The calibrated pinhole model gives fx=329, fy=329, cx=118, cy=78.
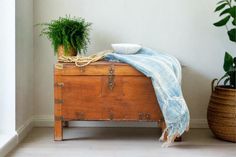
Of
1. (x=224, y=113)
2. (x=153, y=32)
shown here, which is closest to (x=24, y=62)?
(x=153, y=32)

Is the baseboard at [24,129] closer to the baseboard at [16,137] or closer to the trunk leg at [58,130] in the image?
the baseboard at [16,137]

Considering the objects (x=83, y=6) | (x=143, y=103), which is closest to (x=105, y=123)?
(x=143, y=103)

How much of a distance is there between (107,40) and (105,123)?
0.65 m

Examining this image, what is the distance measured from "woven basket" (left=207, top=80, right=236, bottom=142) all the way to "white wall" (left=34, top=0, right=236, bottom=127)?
1.23ft

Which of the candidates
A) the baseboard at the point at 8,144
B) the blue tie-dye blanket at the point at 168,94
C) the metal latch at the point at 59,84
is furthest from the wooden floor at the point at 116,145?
the metal latch at the point at 59,84

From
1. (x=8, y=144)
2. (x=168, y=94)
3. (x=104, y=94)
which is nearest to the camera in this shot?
(x=8, y=144)

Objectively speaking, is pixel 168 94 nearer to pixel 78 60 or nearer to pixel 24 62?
pixel 78 60

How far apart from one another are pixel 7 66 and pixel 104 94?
0.63 m

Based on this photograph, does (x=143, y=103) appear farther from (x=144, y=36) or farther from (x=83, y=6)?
(x=83, y=6)

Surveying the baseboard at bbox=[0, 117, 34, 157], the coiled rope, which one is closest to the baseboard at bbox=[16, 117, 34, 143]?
the baseboard at bbox=[0, 117, 34, 157]

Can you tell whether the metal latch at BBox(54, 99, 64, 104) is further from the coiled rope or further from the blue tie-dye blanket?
the blue tie-dye blanket

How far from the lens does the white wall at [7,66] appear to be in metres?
2.01

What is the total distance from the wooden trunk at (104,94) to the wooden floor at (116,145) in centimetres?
17

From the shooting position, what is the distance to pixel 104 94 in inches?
82.0
